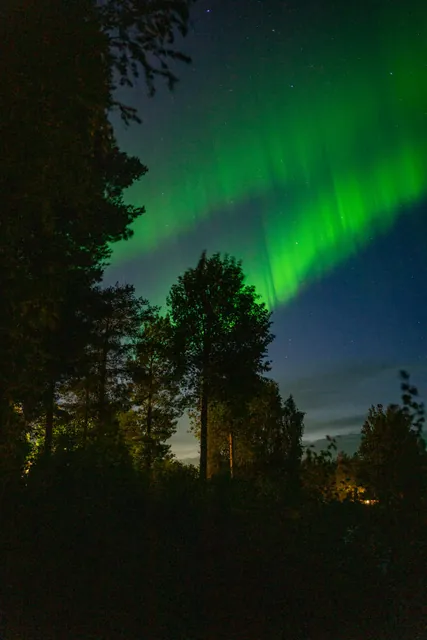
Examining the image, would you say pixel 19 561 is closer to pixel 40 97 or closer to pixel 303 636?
pixel 303 636

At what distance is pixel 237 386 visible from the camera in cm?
2941

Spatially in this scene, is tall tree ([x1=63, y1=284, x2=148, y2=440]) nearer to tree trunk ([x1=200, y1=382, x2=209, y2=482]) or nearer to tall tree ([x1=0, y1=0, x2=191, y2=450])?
tree trunk ([x1=200, y1=382, x2=209, y2=482])

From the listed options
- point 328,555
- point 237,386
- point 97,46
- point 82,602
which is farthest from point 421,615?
point 237,386

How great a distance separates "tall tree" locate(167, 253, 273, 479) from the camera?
29.7 meters

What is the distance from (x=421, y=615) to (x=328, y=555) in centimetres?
120

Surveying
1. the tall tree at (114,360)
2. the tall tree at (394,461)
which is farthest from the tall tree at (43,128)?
the tall tree at (114,360)

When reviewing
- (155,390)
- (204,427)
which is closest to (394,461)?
(204,427)

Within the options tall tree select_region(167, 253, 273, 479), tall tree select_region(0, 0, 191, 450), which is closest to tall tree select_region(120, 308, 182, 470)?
tall tree select_region(167, 253, 273, 479)

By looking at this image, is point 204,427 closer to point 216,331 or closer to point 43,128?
point 216,331

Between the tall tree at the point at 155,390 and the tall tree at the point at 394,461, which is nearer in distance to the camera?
the tall tree at the point at 394,461

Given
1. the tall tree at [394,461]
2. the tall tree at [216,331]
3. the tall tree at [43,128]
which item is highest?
the tall tree at [216,331]

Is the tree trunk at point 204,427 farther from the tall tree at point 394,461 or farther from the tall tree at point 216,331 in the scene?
the tall tree at point 394,461

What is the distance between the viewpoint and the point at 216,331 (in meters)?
30.5

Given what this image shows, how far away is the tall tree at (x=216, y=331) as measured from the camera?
2969cm
